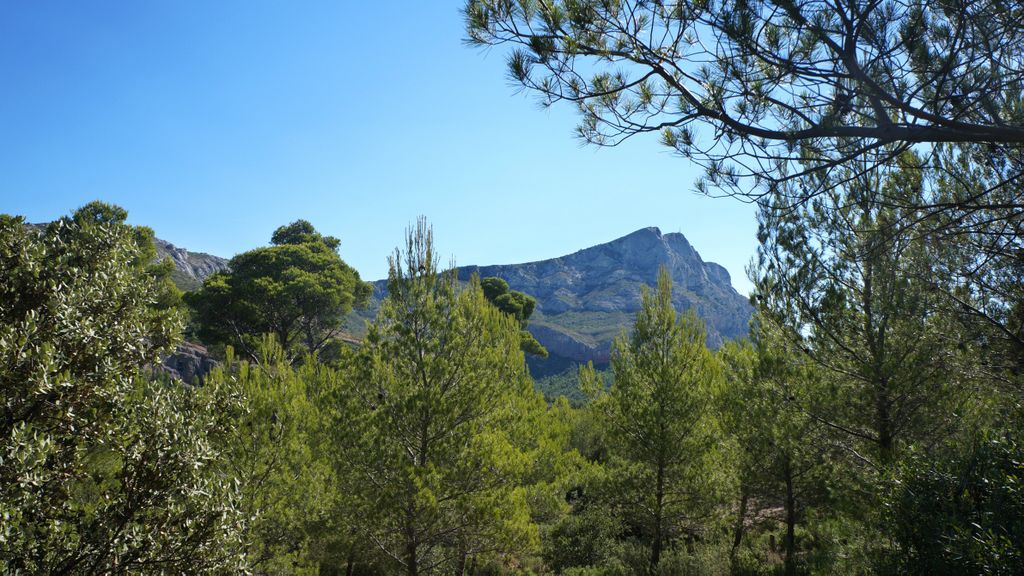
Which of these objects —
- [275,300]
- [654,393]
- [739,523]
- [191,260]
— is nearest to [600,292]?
[191,260]

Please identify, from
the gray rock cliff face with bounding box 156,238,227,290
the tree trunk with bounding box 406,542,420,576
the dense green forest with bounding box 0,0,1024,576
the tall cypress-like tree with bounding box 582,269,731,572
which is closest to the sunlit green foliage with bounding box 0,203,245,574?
the dense green forest with bounding box 0,0,1024,576

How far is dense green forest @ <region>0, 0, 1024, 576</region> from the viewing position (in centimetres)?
401

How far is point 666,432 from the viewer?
11.4m

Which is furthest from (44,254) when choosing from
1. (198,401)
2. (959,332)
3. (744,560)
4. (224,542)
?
(744,560)

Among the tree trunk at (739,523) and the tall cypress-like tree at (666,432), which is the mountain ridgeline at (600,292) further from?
the tall cypress-like tree at (666,432)

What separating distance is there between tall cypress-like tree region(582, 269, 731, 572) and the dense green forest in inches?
2.3

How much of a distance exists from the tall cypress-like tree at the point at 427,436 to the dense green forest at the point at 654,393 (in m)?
0.05

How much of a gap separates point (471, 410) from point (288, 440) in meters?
3.84

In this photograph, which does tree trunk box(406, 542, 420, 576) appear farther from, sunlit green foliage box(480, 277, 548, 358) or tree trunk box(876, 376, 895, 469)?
sunlit green foliage box(480, 277, 548, 358)

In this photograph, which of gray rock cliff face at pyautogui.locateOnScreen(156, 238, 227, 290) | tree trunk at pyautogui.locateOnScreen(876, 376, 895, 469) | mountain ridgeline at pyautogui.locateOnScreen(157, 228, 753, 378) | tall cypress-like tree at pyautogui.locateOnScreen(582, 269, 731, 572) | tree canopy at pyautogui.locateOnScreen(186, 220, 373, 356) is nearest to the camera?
tree trunk at pyautogui.locateOnScreen(876, 376, 895, 469)

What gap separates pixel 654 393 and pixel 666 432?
902 mm

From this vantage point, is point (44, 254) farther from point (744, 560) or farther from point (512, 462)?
point (744, 560)

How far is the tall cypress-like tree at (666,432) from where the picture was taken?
37.5 ft

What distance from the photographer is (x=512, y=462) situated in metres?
8.51
